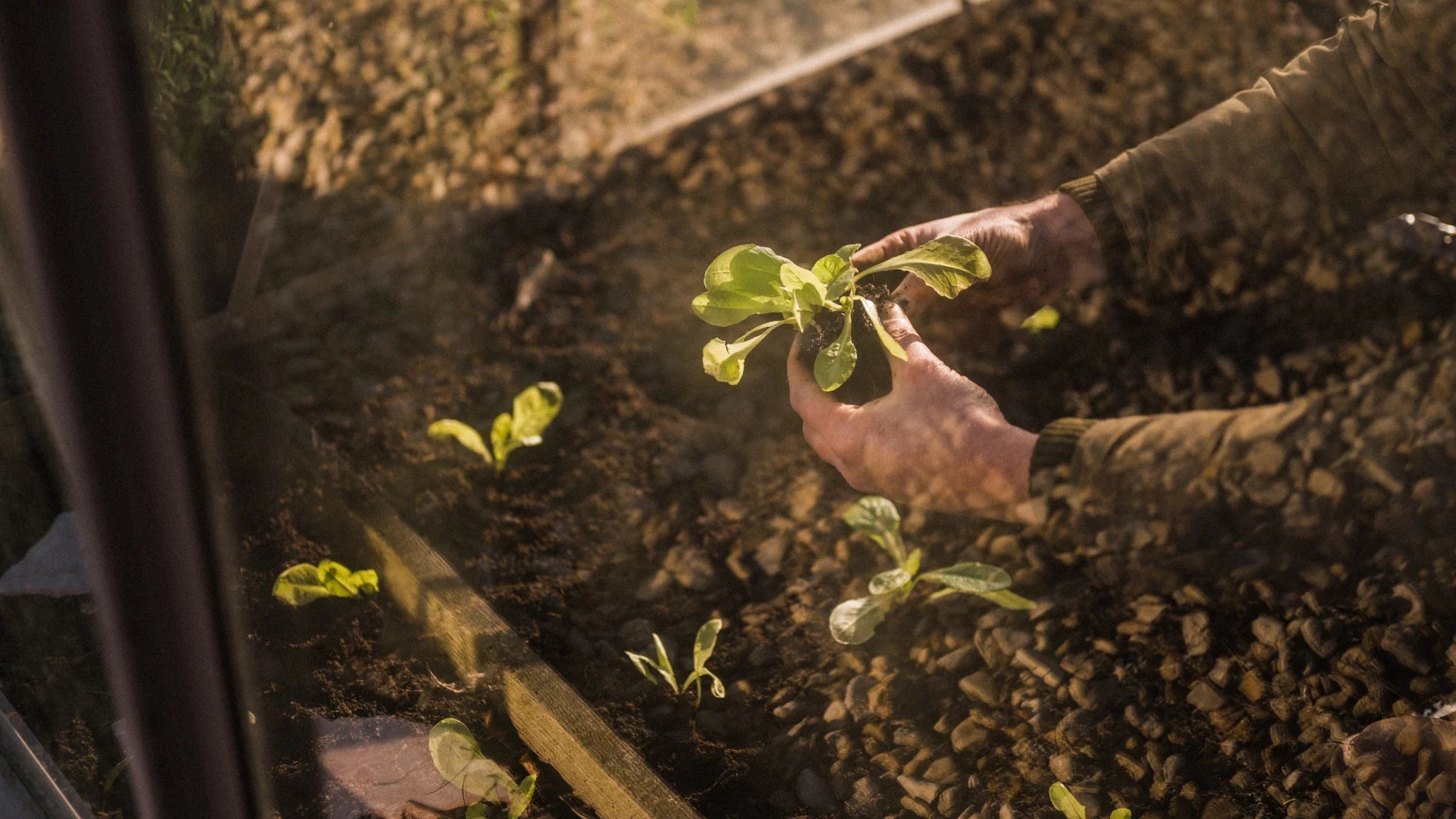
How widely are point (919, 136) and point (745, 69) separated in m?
0.60

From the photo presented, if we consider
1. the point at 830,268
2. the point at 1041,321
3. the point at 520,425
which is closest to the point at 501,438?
the point at 520,425

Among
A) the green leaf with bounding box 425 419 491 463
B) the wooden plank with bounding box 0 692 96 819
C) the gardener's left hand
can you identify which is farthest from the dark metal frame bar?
the green leaf with bounding box 425 419 491 463

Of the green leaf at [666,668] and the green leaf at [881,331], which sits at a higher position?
the green leaf at [881,331]

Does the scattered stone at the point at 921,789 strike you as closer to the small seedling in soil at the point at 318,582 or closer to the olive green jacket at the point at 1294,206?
the olive green jacket at the point at 1294,206

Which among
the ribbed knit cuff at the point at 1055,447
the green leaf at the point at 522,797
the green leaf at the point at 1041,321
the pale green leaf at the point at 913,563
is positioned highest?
the ribbed knit cuff at the point at 1055,447

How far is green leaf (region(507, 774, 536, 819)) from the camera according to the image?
45.4 inches

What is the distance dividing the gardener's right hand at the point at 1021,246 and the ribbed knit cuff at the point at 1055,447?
0.22 meters

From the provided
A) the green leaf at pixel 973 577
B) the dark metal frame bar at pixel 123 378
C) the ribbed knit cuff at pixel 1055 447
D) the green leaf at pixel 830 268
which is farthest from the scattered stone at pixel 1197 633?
the dark metal frame bar at pixel 123 378

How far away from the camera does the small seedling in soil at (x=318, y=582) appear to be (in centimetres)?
130

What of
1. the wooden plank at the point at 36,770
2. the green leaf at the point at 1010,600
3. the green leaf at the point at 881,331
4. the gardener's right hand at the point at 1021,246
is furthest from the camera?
the green leaf at the point at 1010,600

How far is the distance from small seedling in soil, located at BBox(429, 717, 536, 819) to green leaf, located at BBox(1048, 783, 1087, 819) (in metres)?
0.58

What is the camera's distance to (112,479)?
409mm

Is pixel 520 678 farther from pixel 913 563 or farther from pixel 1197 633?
pixel 1197 633

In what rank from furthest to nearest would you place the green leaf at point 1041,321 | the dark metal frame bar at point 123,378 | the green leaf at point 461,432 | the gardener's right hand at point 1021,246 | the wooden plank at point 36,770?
the green leaf at point 1041,321 < the green leaf at point 461,432 < the gardener's right hand at point 1021,246 < the wooden plank at point 36,770 < the dark metal frame bar at point 123,378
